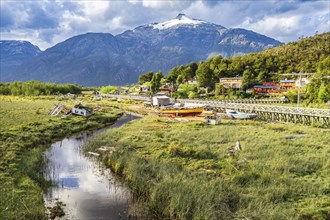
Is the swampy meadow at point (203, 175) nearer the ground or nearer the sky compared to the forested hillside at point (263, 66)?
nearer the ground

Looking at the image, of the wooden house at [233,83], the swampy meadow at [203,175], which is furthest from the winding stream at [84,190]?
the wooden house at [233,83]

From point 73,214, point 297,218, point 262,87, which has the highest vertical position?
point 262,87

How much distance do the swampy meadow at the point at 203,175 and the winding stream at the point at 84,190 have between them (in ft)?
2.81

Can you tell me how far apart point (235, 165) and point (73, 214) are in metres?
11.5

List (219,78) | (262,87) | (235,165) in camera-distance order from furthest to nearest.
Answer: (219,78) < (262,87) < (235,165)

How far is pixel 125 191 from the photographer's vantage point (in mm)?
18750

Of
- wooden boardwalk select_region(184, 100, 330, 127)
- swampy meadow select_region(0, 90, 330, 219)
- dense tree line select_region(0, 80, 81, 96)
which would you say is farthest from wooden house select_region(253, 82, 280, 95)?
dense tree line select_region(0, 80, 81, 96)

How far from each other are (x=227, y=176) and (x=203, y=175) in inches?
62.0

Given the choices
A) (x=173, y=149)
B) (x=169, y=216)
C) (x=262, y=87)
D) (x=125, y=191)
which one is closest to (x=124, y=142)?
(x=173, y=149)

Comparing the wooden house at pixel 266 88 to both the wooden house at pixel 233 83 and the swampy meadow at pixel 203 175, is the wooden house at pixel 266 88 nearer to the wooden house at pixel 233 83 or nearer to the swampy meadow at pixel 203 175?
the wooden house at pixel 233 83

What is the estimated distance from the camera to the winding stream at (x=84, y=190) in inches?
640

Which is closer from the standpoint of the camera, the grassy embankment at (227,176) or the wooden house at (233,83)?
the grassy embankment at (227,176)

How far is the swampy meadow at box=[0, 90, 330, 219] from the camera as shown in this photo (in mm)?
14510

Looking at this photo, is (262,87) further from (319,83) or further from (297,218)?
(297,218)
